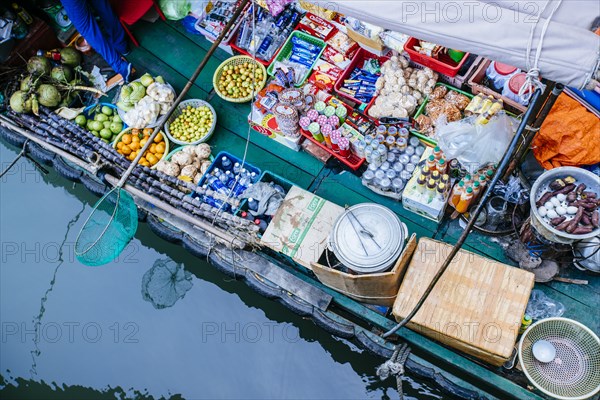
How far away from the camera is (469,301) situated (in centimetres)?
445

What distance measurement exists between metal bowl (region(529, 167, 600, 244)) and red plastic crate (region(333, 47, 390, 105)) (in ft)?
5.85

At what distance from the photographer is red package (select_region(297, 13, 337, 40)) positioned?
5891 mm

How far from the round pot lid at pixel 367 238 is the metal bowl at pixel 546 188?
0.97m

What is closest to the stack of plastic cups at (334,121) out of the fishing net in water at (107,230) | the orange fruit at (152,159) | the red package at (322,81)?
the red package at (322,81)

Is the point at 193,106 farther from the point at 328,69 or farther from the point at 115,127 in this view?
the point at 328,69

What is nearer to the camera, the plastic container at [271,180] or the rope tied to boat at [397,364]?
the rope tied to boat at [397,364]

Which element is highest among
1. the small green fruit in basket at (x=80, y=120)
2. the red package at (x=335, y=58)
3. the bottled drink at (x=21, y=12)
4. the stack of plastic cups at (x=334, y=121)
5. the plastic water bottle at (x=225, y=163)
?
the red package at (x=335, y=58)

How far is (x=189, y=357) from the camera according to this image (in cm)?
627

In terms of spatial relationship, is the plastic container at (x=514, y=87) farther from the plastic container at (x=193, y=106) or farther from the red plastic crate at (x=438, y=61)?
the plastic container at (x=193, y=106)

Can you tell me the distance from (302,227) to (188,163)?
1466mm

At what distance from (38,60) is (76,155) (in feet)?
3.93

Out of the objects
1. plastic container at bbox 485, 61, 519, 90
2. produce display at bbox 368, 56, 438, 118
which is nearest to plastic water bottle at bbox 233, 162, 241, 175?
produce display at bbox 368, 56, 438, 118

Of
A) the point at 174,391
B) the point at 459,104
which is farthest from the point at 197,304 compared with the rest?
the point at 459,104

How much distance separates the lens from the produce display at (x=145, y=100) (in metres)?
5.93
